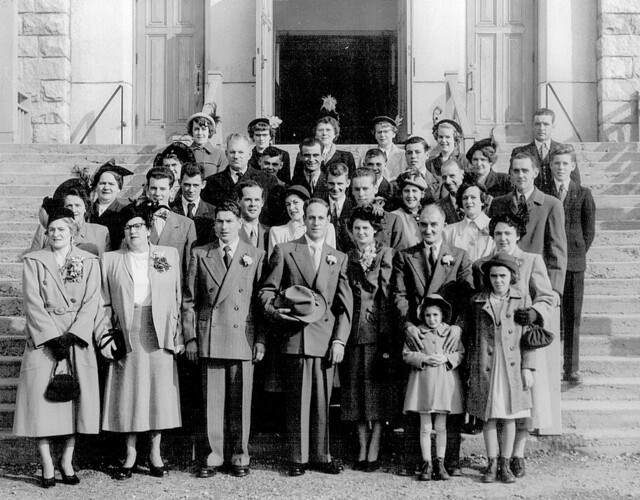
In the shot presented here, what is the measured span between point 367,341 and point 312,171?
1747mm

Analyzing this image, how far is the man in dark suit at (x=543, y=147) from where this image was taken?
7.38m

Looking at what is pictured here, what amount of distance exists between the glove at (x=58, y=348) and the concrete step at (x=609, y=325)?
166 inches

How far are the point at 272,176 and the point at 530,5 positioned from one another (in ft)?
24.3

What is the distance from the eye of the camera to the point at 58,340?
18.3ft

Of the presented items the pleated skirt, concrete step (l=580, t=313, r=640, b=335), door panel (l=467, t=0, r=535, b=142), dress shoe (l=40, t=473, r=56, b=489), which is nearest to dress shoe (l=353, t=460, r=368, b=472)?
the pleated skirt

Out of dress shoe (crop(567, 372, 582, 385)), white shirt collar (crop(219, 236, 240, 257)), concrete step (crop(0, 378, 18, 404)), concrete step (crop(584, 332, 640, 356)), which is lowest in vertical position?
concrete step (crop(0, 378, 18, 404))

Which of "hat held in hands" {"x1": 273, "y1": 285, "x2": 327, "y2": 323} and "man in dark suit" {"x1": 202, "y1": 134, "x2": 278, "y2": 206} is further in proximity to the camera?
"man in dark suit" {"x1": 202, "y1": 134, "x2": 278, "y2": 206}

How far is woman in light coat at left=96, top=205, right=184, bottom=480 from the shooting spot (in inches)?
225

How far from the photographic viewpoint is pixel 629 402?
660cm

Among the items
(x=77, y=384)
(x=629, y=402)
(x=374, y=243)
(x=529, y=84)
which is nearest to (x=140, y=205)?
(x=77, y=384)

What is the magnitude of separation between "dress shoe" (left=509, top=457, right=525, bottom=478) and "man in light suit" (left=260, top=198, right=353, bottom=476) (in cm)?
116

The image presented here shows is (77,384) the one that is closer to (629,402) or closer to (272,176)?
(272,176)

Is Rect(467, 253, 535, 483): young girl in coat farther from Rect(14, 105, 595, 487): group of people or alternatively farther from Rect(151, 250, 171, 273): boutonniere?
Rect(151, 250, 171, 273): boutonniere

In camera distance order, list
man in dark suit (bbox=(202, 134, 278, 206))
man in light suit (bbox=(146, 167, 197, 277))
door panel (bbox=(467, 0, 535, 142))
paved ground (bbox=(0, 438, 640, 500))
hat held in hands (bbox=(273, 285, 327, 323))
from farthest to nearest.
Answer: door panel (bbox=(467, 0, 535, 142))
man in dark suit (bbox=(202, 134, 278, 206))
man in light suit (bbox=(146, 167, 197, 277))
hat held in hands (bbox=(273, 285, 327, 323))
paved ground (bbox=(0, 438, 640, 500))
